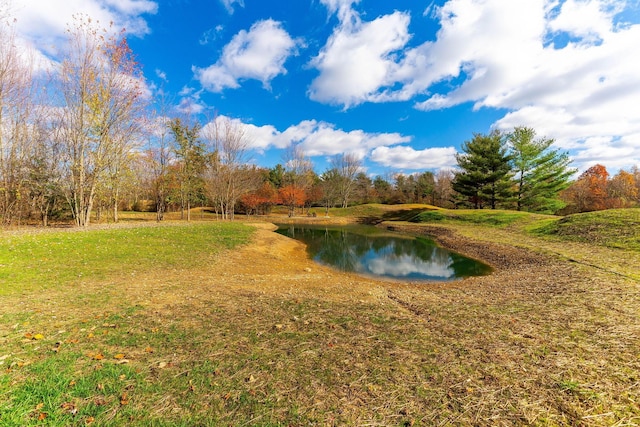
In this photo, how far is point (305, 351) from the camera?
3984 millimetres

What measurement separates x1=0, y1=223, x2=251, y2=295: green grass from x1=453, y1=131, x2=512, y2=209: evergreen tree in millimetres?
36882

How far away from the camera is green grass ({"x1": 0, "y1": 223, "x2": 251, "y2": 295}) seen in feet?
24.2

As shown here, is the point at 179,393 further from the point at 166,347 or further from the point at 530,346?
the point at 530,346

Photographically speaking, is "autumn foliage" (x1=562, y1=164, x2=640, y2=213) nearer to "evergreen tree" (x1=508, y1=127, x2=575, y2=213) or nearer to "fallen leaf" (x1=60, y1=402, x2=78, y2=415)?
"evergreen tree" (x1=508, y1=127, x2=575, y2=213)

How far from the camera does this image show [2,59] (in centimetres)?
1487

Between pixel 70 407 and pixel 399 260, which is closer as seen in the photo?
pixel 70 407

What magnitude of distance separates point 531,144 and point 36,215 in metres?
54.2

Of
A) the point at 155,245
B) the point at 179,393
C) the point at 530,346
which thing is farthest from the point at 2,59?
the point at 530,346

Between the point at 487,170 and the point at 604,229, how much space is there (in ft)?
77.9

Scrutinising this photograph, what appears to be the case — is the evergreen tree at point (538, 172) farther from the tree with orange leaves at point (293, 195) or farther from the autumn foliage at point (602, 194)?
the tree with orange leaves at point (293, 195)

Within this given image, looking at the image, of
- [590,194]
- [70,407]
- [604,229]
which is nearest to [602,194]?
[590,194]

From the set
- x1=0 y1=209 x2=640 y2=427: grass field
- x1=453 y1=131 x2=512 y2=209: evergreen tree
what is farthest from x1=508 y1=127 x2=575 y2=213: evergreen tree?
x1=0 y1=209 x2=640 y2=427: grass field

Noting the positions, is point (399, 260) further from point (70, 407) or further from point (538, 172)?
point (538, 172)

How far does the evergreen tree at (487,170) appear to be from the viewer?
35.8 metres
